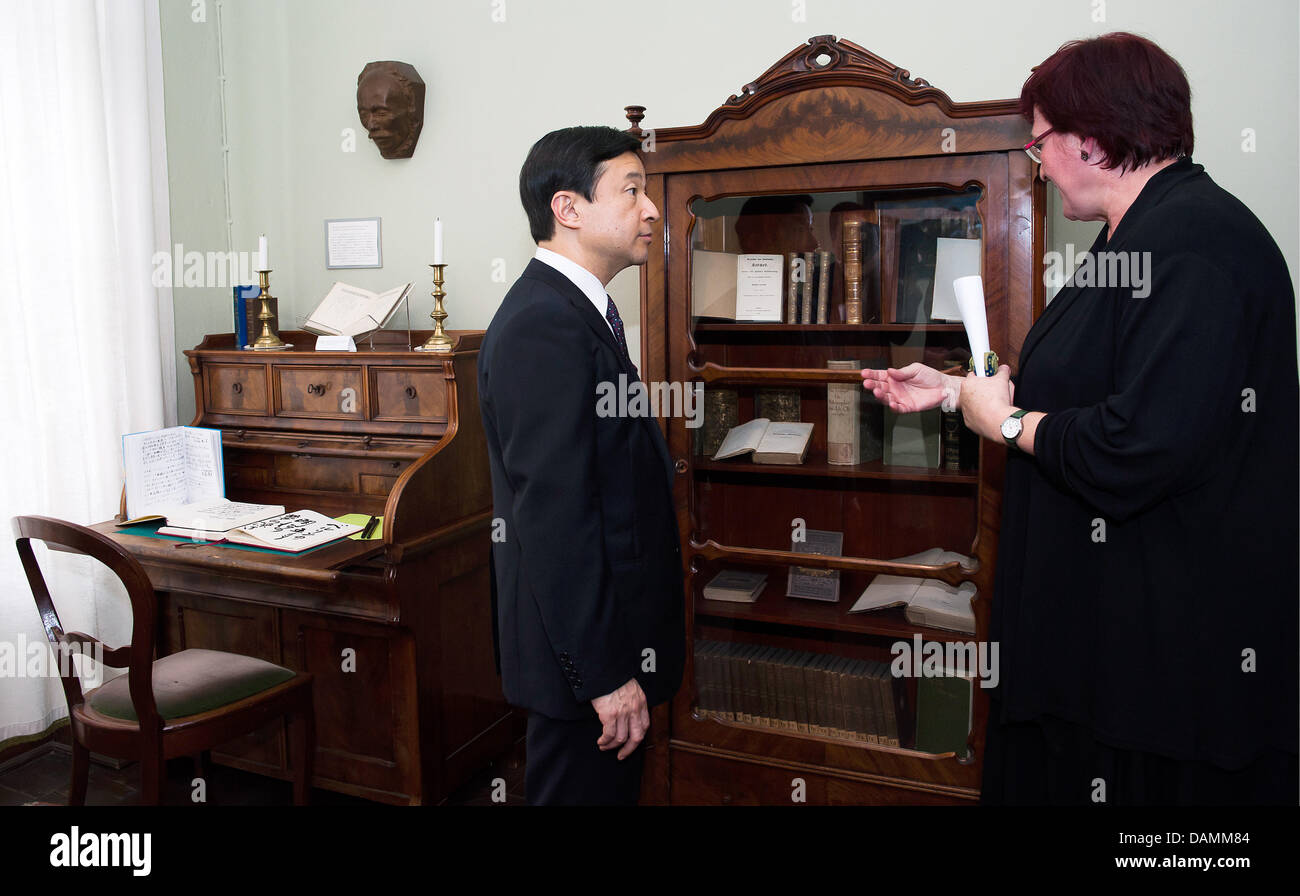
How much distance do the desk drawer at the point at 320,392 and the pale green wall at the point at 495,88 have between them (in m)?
0.53

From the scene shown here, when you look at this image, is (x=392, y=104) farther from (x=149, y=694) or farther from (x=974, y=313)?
(x=974, y=313)

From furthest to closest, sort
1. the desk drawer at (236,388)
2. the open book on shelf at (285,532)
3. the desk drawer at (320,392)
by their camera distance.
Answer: the desk drawer at (236,388) → the desk drawer at (320,392) → the open book on shelf at (285,532)

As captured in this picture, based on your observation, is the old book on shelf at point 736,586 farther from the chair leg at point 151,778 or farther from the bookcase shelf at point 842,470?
the chair leg at point 151,778

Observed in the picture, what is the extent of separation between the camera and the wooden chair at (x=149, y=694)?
1940 mm

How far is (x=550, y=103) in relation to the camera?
295 centimetres

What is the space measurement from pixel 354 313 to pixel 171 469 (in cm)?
76

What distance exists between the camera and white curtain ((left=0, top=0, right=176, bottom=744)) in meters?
2.77

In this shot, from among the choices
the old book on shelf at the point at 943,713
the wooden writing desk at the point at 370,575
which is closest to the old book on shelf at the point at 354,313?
the wooden writing desk at the point at 370,575

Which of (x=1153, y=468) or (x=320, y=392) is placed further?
(x=320, y=392)

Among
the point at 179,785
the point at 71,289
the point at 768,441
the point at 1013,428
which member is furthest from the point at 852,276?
the point at 179,785

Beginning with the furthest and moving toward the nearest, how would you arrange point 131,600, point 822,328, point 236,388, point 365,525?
point 236,388 → point 365,525 → point 822,328 → point 131,600

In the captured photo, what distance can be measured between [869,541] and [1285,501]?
1.06 metres

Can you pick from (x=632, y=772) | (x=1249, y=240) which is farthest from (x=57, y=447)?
(x=1249, y=240)

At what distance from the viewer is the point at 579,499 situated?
147 centimetres
